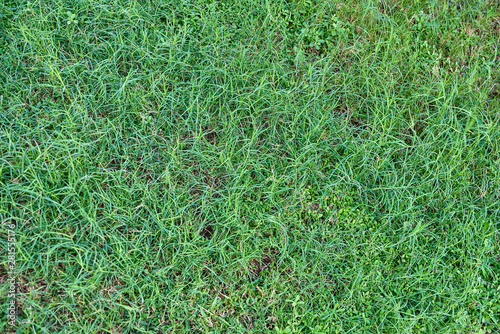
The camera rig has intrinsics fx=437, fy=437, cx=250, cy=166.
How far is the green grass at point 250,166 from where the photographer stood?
8.16 feet

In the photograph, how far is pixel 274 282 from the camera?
2547 mm

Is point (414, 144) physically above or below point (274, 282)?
above

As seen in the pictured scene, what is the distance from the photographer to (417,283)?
2.64 meters

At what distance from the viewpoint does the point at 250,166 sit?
2.84 metres

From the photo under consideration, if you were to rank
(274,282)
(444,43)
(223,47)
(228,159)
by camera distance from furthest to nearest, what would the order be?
(444,43) < (223,47) < (228,159) < (274,282)

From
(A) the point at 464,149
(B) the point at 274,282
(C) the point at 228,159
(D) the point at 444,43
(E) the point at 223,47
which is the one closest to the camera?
(B) the point at 274,282

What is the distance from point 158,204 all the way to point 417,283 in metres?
1.64

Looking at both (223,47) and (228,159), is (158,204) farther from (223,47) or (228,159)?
(223,47)

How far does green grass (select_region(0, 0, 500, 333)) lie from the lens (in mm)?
2486

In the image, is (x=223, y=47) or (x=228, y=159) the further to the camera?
(x=223, y=47)

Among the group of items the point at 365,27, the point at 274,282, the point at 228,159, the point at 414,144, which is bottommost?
the point at 274,282

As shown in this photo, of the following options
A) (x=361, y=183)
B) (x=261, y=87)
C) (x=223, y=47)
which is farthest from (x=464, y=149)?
(x=223, y=47)

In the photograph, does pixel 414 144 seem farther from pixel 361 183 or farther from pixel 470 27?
pixel 470 27

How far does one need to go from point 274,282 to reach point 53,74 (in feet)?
6.51
